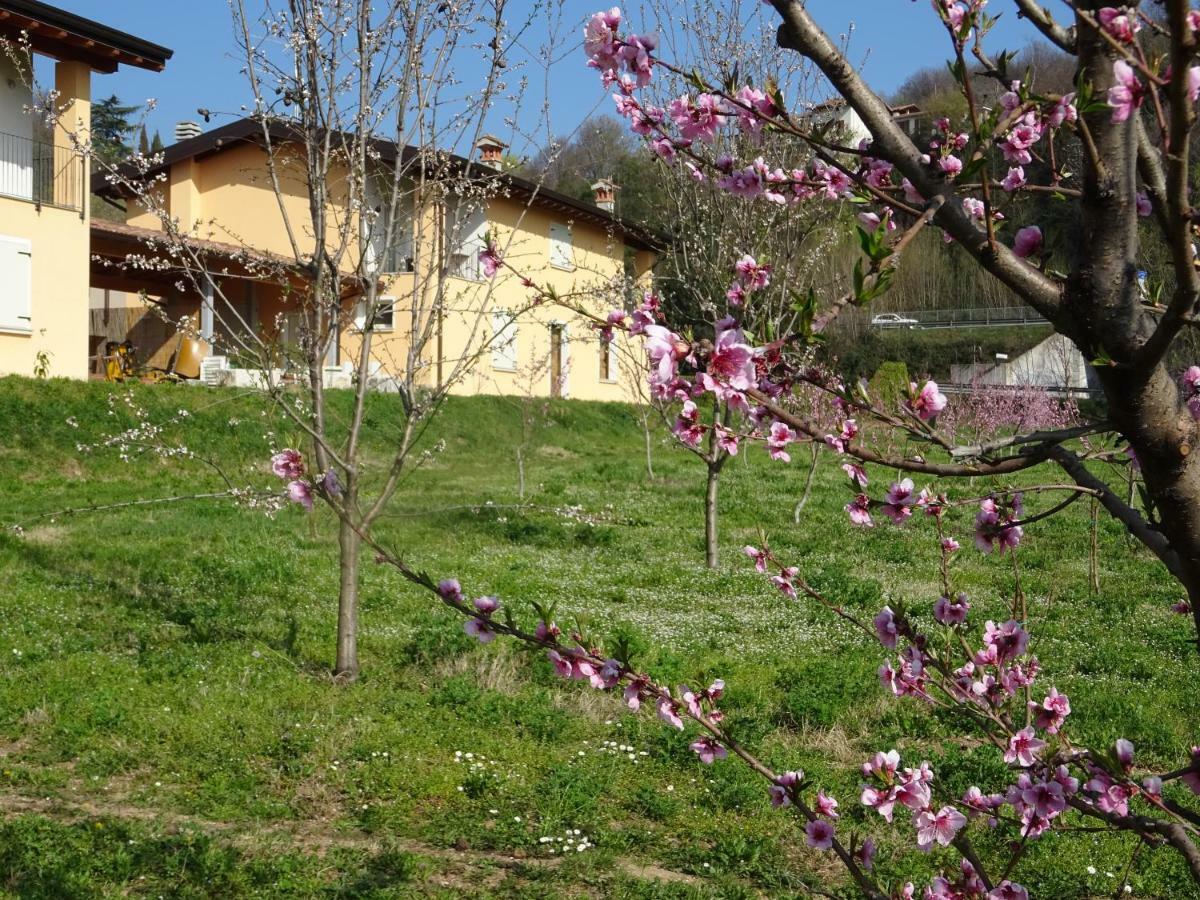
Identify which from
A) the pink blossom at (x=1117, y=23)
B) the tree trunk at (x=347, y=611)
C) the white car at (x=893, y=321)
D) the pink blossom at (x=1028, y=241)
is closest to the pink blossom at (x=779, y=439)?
the pink blossom at (x=1028, y=241)

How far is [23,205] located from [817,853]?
60.1ft

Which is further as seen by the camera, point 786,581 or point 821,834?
point 786,581

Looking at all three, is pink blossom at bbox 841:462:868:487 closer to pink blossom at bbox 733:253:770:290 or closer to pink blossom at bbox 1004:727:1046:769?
pink blossom at bbox 733:253:770:290

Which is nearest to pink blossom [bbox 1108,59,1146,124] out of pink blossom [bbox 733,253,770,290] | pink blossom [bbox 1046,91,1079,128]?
pink blossom [bbox 1046,91,1079,128]

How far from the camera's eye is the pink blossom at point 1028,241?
185 centimetres

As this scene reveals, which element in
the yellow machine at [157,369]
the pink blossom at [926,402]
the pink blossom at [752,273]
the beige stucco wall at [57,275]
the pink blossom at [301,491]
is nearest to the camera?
the pink blossom at [926,402]

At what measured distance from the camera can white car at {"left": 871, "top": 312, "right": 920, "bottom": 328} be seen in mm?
46938

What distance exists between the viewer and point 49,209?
1872 centimetres

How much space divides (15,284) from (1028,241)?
63.4 feet

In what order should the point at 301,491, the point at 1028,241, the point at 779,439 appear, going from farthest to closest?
the point at 301,491
the point at 779,439
the point at 1028,241

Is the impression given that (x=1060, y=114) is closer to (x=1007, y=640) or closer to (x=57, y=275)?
(x=1007, y=640)

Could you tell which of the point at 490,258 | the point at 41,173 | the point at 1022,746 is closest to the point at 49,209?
the point at 41,173

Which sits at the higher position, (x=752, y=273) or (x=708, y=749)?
(x=752, y=273)

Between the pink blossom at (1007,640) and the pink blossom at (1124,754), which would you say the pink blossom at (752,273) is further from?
Answer: the pink blossom at (1124,754)
